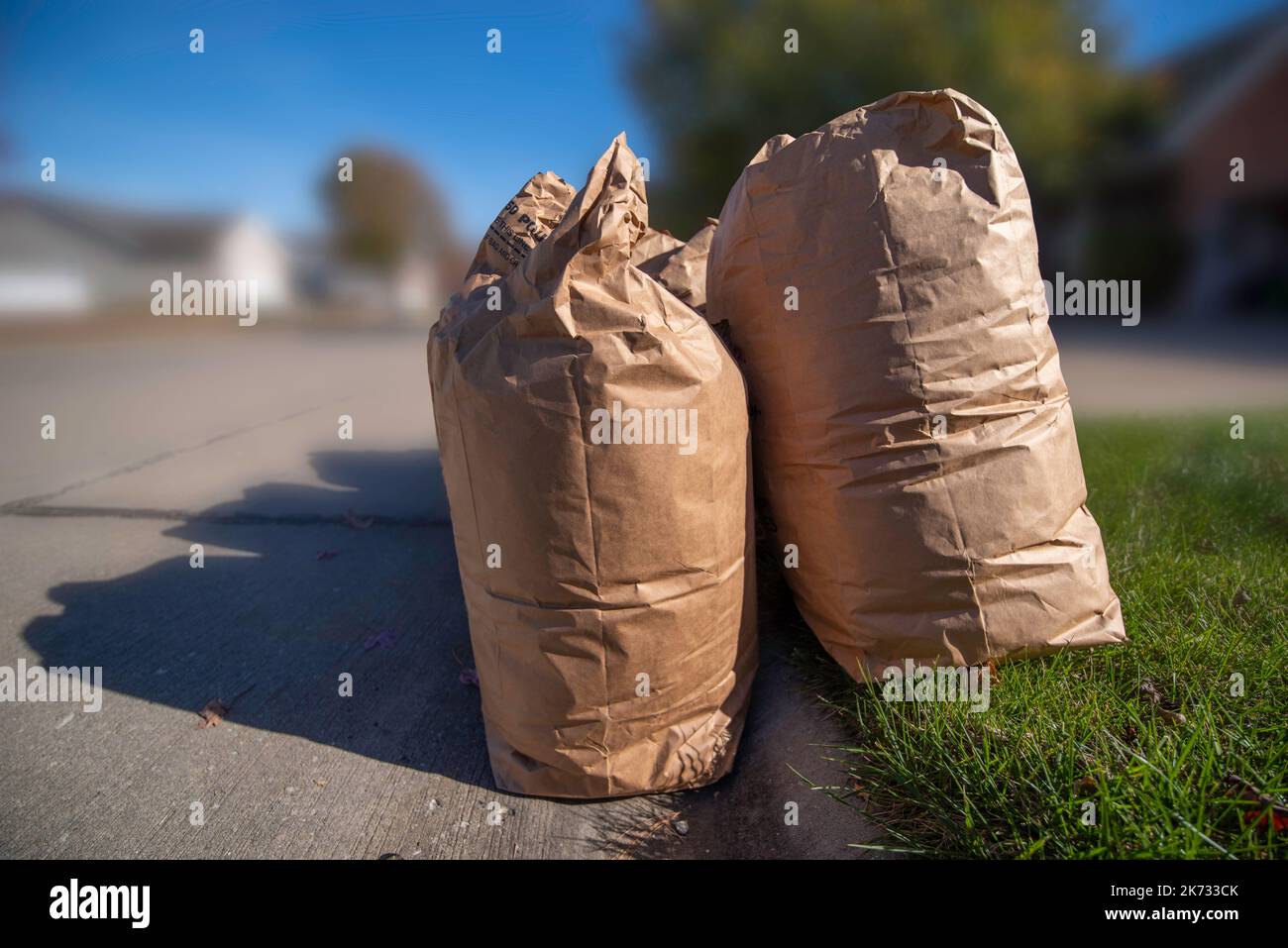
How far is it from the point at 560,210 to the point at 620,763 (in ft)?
4.61

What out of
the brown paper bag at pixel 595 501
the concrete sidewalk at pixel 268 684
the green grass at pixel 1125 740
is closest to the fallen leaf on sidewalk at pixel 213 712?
the concrete sidewalk at pixel 268 684

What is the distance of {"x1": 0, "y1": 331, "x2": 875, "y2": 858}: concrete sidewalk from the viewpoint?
1.56m

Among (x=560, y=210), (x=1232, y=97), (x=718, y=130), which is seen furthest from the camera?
(x=718, y=130)

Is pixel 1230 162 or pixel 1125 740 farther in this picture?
pixel 1230 162

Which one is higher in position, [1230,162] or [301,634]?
[1230,162]

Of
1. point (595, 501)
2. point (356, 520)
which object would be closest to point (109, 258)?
point (356, 520)

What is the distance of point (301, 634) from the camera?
7.61 ft

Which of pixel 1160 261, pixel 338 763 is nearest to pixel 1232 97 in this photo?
pixel 1160 261

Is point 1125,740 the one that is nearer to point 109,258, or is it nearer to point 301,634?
point 301,634

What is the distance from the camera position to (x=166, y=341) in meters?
4.15

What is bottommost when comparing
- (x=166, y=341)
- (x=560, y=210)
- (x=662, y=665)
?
(x=662, y=665)

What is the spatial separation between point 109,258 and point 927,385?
3.23m

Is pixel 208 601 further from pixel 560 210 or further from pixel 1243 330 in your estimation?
pixel 1243 330
